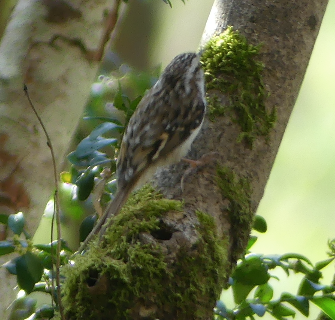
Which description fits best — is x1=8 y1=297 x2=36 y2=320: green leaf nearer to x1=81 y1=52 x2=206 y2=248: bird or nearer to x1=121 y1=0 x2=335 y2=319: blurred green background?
x1=81 y1=52 x2=206 y2=248: bird

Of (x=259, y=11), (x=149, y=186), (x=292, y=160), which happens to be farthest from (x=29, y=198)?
(x=292, y=160)

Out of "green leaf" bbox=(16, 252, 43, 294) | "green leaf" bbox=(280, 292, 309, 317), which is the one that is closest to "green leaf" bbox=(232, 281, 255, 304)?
"green leaf" bbox=(280, 292, 309, 317)

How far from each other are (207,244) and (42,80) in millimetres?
923

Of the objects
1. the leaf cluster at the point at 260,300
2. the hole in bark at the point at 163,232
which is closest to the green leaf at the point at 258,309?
the leaf cluster at the point at 260,300

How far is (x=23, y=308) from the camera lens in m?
1.62

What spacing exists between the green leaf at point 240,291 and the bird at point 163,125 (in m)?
0.47

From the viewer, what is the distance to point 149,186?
171 centimetres

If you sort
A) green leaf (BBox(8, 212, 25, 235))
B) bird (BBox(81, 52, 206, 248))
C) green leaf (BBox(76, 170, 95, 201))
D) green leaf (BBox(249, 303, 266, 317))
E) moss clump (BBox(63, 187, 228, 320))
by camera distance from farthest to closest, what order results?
bird (BBox(81, 52, 206, 248)), green leaf (BBox(76, 170, 95, 201)), green leaf (BBox(249, 303, 266, 317)), green leaf (BBox(8, 212, 25, 235)), moss clump (BBox(63, 187, 228, 320))

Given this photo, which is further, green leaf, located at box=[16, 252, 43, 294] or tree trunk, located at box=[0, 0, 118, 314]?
tree trunk, located at box=[0, 0, 118, 314]

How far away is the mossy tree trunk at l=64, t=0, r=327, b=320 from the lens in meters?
1.30

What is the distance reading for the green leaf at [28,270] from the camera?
51.1 inches

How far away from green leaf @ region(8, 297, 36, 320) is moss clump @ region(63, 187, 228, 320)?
0.30m

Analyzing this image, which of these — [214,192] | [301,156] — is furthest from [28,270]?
[301,156]

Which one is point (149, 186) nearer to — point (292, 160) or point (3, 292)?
point (3, 292)
